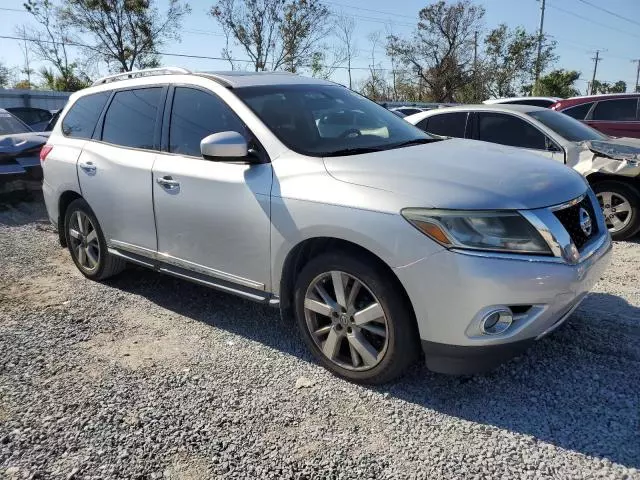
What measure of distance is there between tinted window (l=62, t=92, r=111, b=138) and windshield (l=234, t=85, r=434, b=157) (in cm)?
179

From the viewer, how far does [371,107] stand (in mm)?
4211

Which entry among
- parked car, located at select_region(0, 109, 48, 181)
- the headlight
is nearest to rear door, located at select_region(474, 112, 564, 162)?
the headlight

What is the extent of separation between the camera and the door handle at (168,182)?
3681 mm

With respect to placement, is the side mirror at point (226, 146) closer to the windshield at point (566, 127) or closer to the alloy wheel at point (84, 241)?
the alloy wheel at point (84, 241)

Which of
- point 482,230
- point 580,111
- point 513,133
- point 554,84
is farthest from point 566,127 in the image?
point 554,84

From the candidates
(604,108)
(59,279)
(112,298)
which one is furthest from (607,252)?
(604,108)

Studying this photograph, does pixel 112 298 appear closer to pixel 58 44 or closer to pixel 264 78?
pixel 264 78

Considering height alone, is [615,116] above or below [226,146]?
below

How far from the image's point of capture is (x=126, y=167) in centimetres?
411

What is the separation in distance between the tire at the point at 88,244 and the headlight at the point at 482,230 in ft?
→ 9.76

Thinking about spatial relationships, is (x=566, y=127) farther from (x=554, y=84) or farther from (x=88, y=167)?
(x=554, y=84)

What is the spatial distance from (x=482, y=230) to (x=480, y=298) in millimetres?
324

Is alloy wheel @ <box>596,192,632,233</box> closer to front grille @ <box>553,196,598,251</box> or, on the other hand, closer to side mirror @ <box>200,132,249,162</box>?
front grille @ <box>553,196,598,251</box>

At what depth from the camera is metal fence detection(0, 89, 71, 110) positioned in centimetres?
2128
